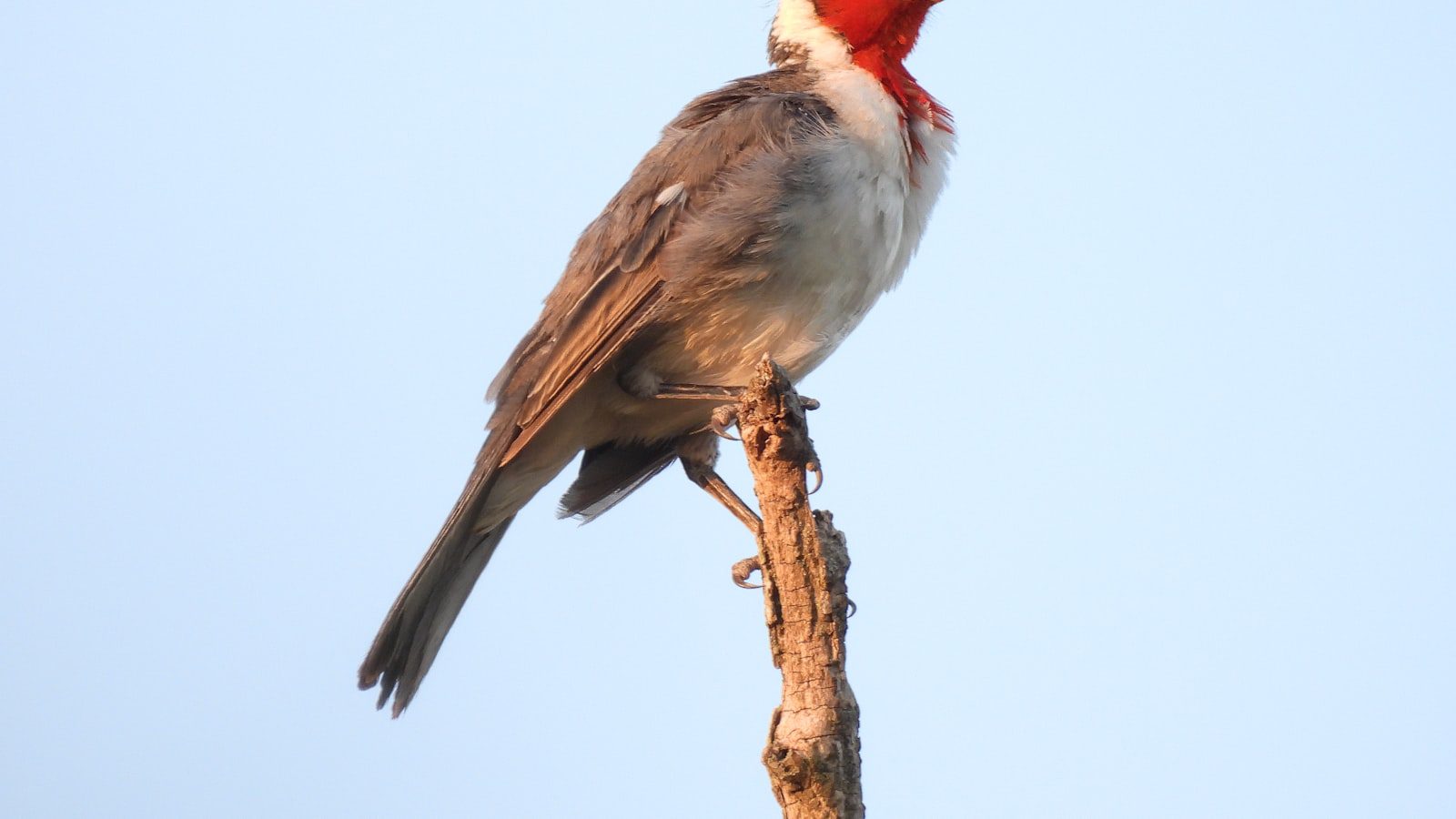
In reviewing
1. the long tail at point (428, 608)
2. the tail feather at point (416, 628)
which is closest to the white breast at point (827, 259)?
the long tail at point (428, 608)

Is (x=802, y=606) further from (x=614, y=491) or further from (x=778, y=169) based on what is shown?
(x=614, y=491)

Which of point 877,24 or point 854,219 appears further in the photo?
point 877,24

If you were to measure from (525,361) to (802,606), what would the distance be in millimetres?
1950

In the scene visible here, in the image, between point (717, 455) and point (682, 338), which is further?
point (717, 455)

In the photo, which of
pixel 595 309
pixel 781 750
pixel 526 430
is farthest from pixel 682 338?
pixel 781 750

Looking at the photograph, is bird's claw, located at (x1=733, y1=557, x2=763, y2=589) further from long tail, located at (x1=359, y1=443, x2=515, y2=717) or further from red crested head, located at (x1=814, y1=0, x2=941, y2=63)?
red crested head, located at (x1=814, y1=0, x2=941, y2=63)

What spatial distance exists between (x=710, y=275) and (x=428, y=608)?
1753 millimetres

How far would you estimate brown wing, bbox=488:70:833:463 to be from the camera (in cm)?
539

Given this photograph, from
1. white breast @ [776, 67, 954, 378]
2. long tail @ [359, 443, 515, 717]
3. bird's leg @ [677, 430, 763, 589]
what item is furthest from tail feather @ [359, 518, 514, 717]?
white breast @ [776, 67, 954, 378]

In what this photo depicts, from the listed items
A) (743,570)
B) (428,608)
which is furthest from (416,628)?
(743,570)

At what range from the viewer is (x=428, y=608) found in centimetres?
579

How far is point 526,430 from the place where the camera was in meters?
5.52

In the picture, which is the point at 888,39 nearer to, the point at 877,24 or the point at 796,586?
the point at 877,24

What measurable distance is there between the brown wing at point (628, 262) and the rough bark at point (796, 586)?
4.39 feet
